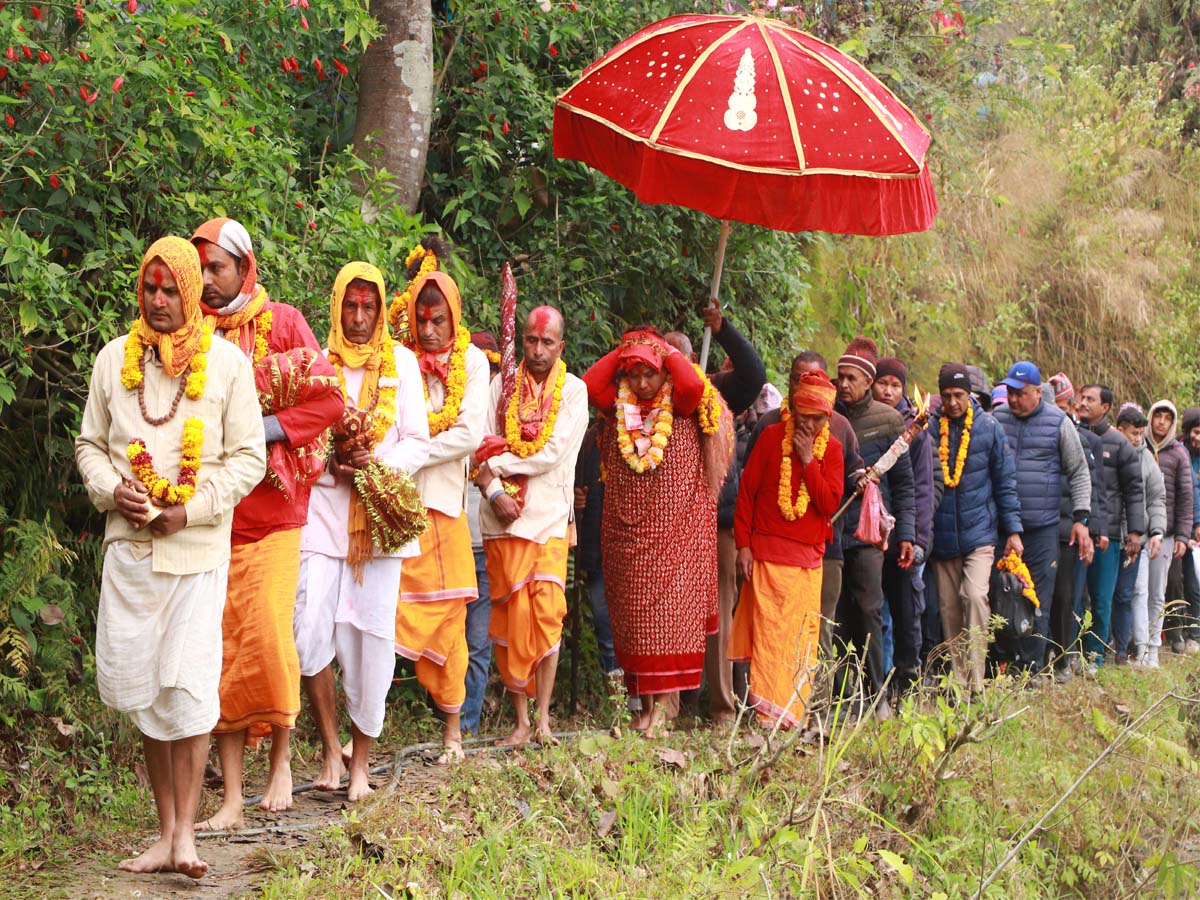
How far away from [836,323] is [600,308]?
4.24 m

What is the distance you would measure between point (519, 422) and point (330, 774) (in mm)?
2067

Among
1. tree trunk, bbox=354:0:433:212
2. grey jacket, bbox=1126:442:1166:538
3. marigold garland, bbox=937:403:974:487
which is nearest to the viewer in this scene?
tree trunk, bbox=354:0:433:212

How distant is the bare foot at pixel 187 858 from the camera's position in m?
4.99

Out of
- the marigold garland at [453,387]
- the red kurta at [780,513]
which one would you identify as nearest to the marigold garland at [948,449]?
the red kurta at [780,513]

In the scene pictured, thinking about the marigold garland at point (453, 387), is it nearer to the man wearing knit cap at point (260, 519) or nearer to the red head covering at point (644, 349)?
the red head covering at point (644, 349)

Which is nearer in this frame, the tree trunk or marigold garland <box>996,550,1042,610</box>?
the tree trunk

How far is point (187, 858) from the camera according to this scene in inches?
197

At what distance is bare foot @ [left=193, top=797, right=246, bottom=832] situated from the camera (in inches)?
224

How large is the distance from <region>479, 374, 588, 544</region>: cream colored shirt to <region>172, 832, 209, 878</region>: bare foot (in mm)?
2760

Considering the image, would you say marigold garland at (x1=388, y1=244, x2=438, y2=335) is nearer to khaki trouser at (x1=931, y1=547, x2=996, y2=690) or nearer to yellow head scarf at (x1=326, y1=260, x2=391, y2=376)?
yellow head scarf at (x1=326, y1=260, x2=391, y2=376)

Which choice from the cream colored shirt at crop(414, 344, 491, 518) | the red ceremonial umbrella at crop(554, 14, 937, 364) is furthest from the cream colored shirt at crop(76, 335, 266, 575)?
the red ceremonial umbrella at crop(554, 14, 937, 364)

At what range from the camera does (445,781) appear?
21.4 feet

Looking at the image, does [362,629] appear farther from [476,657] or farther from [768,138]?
[768,138]

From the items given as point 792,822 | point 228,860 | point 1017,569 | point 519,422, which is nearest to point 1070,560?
point 1017,569
